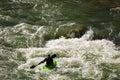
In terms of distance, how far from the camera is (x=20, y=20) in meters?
16.6

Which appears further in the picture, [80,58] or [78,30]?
[78,30]

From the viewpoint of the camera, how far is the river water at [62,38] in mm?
→ 12539

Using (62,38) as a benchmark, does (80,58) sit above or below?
below

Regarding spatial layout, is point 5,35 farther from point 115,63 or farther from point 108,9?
point 108,9

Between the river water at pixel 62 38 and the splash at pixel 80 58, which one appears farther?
the river water at pixel 62 38

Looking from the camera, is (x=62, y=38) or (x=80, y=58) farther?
(x=62, y=38)

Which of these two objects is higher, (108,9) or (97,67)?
(108,9)

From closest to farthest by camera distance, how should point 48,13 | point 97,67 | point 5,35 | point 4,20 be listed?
1. point 97,67
2. point 5,35
3. point 4,20
4. point 48,13

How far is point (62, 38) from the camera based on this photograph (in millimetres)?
15055

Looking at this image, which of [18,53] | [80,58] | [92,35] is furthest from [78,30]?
[18,53]

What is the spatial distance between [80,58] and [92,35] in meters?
2.13

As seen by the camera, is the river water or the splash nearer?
the splash

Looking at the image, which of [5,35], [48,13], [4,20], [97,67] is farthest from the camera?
[48,13]

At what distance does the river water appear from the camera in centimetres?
1254
